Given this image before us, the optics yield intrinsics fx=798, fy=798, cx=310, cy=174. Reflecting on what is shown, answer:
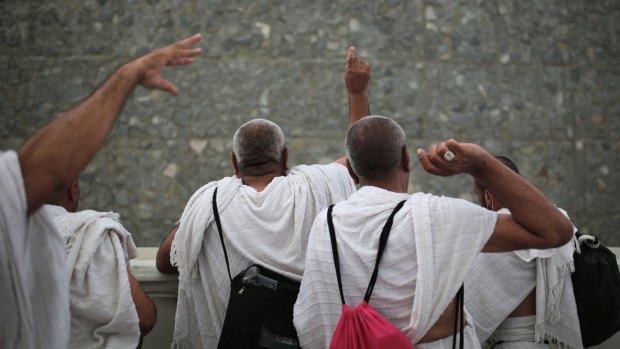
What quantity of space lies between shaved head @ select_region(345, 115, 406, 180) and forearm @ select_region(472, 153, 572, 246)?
1.03ft

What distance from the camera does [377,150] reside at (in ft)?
9.07

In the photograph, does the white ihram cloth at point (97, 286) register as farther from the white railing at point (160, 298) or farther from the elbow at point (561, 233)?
the elbow at point (561, 233)

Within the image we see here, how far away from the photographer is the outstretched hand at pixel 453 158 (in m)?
2.50

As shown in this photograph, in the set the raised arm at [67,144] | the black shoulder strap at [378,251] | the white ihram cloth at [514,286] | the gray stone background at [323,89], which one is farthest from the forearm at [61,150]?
the gray stone background at [323,89]

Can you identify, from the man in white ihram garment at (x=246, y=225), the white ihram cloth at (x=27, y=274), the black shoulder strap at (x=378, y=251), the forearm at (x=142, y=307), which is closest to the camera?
the white ihram cloth at (x=27, y=274)

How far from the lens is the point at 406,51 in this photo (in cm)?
674

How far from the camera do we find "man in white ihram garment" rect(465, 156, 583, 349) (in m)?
3.26

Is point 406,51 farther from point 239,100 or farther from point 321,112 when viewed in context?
point 239,100

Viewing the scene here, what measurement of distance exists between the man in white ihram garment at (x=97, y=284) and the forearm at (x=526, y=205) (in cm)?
137

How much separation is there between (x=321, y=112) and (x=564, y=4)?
7.48 ft

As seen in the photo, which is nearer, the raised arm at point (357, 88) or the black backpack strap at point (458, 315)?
the black backpack strap at point (458, 315)

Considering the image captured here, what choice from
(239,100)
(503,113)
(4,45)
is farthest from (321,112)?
(4,45)

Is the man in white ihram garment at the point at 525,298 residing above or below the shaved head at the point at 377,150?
below

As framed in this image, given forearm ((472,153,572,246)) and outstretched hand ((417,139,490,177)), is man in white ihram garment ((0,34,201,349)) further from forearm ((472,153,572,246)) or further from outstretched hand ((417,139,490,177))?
forearm ((472,153,572,246))
